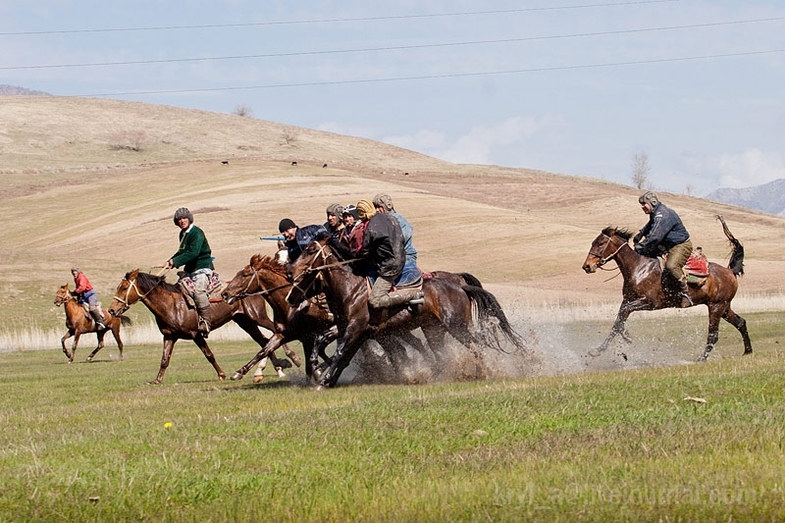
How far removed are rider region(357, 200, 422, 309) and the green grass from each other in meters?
1.99

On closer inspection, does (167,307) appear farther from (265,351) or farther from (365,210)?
(365,210)

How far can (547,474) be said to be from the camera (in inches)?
279

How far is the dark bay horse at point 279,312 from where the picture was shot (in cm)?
1683

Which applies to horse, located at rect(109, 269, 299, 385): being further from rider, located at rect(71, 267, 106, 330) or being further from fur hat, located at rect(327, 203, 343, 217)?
rider, located at rect(71, 267, 106, 330)

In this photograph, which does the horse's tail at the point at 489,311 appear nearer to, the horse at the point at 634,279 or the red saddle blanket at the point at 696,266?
the horse at the point at 634,279

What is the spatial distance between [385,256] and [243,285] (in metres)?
3.18

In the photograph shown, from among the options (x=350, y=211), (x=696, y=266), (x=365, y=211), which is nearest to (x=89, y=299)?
(x=350, y=211)

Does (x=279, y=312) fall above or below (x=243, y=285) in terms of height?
below

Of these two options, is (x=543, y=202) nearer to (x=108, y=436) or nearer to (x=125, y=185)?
(x=125, y=185)

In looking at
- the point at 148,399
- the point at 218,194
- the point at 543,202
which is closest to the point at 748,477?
the point at 148,399

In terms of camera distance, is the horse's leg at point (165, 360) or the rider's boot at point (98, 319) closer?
the horse's leg at point (165, 360)

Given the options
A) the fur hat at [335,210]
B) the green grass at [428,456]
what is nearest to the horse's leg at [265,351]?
the fur hat at [335,210]

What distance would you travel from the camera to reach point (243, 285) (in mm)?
17359

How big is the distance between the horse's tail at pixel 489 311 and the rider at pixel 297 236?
2.40 m
